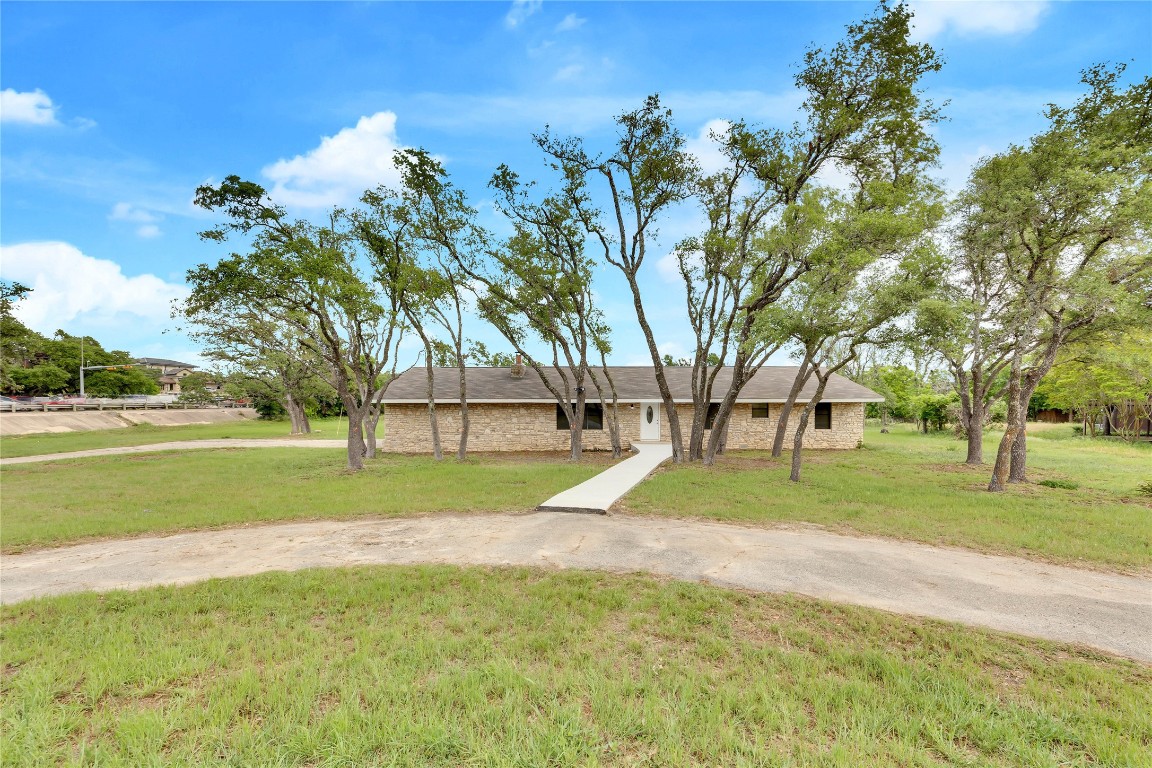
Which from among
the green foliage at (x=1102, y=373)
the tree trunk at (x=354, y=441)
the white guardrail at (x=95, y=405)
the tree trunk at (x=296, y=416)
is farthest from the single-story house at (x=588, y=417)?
the white guardrail at (x=95, y=405)

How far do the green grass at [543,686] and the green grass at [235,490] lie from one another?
385 centimetres

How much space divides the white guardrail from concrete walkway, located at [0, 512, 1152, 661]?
40.8m

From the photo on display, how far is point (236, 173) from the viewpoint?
38.5 ft

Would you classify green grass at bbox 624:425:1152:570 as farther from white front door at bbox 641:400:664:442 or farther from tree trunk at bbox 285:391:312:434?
tree trunk at bbox 285:391:312:434

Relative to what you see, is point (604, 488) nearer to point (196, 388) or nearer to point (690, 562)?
point (690, 562)

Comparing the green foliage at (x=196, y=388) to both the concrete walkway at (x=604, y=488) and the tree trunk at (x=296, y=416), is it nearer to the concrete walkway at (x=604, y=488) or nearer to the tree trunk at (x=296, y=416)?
the tree trunk at (x=296, y=416)

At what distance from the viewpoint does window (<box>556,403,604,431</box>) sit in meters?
20.2

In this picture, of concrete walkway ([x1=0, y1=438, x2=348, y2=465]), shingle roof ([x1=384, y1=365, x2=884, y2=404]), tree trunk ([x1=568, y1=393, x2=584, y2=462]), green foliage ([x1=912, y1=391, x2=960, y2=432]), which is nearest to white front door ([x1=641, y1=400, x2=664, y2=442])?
shingle roof ([x1=384, y1=365, x2=884, y2=404])

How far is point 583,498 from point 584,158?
9579 mm

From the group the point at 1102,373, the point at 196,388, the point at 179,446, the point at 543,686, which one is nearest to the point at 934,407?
the point at 1102,373

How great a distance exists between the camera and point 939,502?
8.88 meters

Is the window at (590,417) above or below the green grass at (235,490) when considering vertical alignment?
above

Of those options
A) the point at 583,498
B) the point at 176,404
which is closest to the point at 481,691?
the point at 583,498

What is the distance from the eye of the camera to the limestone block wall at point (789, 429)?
1995 cm
